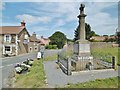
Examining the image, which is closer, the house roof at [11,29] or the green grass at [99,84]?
the green grass at [99,84]

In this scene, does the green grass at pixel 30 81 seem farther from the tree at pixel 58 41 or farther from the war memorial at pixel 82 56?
the tree at pixel 58 41

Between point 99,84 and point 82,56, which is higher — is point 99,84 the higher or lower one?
the lower one

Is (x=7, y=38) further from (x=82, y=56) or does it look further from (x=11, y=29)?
(x=82, y=56)

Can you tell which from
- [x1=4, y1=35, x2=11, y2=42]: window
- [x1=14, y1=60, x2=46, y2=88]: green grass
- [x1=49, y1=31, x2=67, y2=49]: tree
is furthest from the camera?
[x1=49, y1=31, x2=67, y2=49]: tree

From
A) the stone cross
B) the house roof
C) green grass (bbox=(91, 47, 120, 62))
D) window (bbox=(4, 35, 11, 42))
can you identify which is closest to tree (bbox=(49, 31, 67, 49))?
the house roof

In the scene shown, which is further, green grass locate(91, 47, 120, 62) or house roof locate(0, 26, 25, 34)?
house roof locate(0, 26, 25, 34)

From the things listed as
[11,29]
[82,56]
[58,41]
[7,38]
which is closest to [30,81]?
[82,56]

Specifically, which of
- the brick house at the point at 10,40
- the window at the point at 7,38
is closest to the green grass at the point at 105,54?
the brick house at the point at 10,40

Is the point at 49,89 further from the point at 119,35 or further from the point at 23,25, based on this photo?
the point at 119,35

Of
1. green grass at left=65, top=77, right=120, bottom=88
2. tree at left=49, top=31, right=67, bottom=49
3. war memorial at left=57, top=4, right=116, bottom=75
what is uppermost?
tree at left=49, top=31, right=67, bottom=49

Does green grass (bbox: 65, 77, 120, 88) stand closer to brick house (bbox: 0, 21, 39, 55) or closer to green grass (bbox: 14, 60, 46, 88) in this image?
green grass (bbox: 14, 60, 46, 88)

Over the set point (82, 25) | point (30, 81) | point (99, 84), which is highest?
point (82, 25)

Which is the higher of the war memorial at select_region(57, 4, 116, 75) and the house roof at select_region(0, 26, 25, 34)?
the house roof at select_region(0, 26, 25, 34)

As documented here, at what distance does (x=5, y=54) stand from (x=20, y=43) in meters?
5.93
